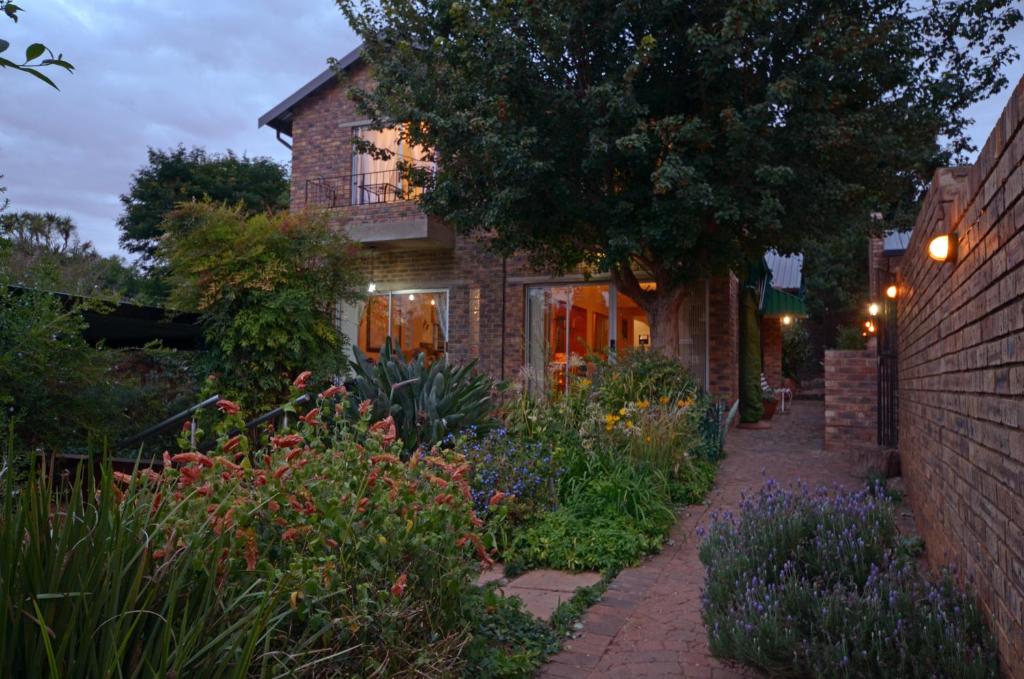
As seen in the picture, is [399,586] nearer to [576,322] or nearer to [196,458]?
[196,458]

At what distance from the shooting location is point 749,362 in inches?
564

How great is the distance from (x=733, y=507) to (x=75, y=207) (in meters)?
30.5

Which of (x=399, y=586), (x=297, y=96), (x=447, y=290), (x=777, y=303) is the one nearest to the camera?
(x=399, y=586)

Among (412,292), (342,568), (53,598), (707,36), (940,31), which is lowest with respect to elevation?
(342,568)

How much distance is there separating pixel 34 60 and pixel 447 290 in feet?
43.1

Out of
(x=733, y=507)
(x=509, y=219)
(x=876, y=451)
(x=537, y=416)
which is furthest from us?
(x=509, y=219)

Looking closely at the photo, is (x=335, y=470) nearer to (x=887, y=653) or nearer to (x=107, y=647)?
(x=107, y=647)

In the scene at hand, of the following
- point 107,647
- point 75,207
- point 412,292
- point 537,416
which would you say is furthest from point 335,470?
point 75,207

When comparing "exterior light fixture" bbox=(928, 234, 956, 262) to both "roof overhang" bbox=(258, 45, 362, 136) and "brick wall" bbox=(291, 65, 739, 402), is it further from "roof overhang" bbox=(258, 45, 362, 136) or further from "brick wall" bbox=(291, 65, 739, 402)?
"roof overhang" bbox=(258, 45, 362, 136)

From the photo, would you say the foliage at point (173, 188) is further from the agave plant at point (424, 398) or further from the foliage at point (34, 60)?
the foliage at point (34, 60)

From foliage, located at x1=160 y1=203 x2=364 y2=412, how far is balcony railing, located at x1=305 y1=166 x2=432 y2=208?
459 centimetres

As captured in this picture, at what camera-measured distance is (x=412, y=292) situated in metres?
15.0

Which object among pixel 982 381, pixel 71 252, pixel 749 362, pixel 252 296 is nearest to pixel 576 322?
pixel 749 362

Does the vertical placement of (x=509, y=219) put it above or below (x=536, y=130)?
below
